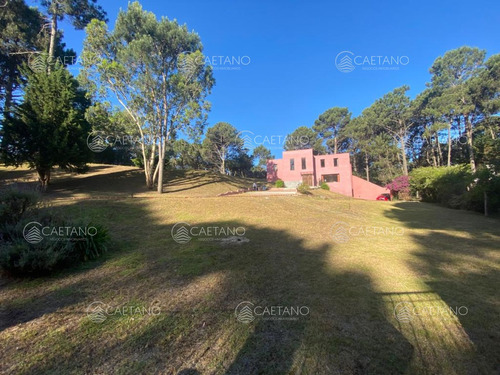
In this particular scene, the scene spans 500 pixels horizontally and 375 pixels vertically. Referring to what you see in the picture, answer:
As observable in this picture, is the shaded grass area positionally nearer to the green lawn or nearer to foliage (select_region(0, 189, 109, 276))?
foliage (select_region(0, 189, 109, 276))

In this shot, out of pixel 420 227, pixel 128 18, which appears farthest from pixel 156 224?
pixel 128 18

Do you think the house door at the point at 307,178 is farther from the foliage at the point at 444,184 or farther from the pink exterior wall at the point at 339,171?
the foliage at the point at 444,184

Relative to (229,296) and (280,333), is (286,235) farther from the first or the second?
(280,333)

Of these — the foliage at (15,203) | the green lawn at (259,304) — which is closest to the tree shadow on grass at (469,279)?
the green lawn at (259,304)

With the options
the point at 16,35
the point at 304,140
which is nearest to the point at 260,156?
the point at 304,140

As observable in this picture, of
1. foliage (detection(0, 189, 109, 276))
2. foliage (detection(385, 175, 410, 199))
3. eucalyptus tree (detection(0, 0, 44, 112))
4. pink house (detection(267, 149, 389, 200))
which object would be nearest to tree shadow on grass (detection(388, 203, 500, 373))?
foliage (detection(0, 189, 109, 276))

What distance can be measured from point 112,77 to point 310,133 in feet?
128

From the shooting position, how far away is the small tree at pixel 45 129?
11.4m

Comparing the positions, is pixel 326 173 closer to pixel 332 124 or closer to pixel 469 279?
pixel 332 124

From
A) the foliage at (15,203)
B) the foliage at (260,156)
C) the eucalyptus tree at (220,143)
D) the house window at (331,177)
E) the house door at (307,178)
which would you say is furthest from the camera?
the foliage at (260,156)

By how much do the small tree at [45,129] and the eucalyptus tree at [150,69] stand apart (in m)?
2.51

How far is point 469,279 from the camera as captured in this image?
169 inches

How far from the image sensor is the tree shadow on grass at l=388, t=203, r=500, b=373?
2555 millimetres

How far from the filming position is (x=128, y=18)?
13.9 metres
